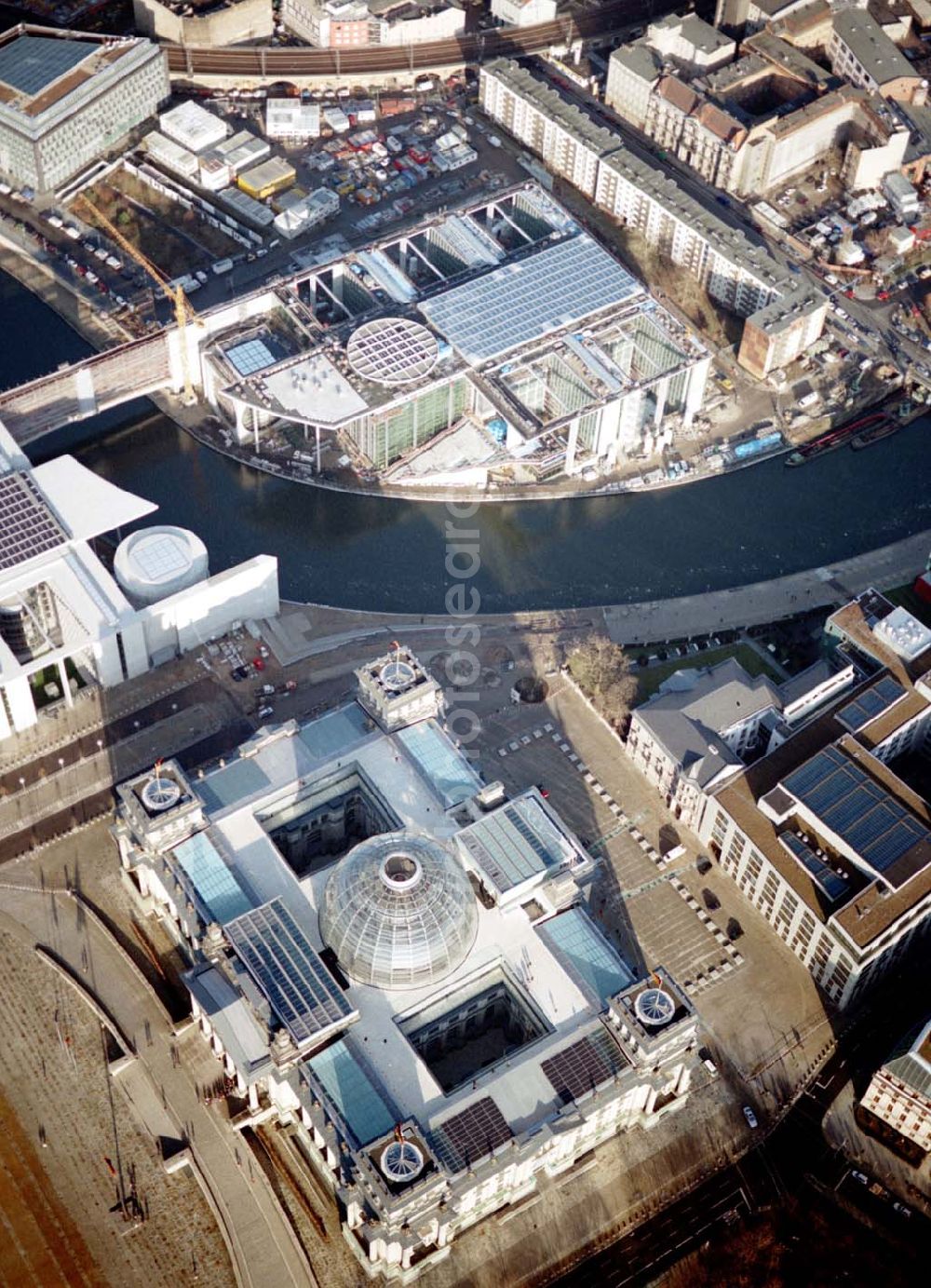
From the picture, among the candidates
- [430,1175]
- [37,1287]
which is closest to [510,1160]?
[430,1175]

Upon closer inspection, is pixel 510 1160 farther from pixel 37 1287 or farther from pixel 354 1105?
pixel 37 1287

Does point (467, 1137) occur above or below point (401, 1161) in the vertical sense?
below

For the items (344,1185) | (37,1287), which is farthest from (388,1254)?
(37,1287)

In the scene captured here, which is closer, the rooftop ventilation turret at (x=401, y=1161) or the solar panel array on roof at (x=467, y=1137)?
the rooftop ventilation turret at (x=401, y=1161)

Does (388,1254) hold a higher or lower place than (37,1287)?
lower

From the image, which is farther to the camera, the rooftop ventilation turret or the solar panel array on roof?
the solar panel array on roof

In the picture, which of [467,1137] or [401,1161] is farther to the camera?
[467,1137]
